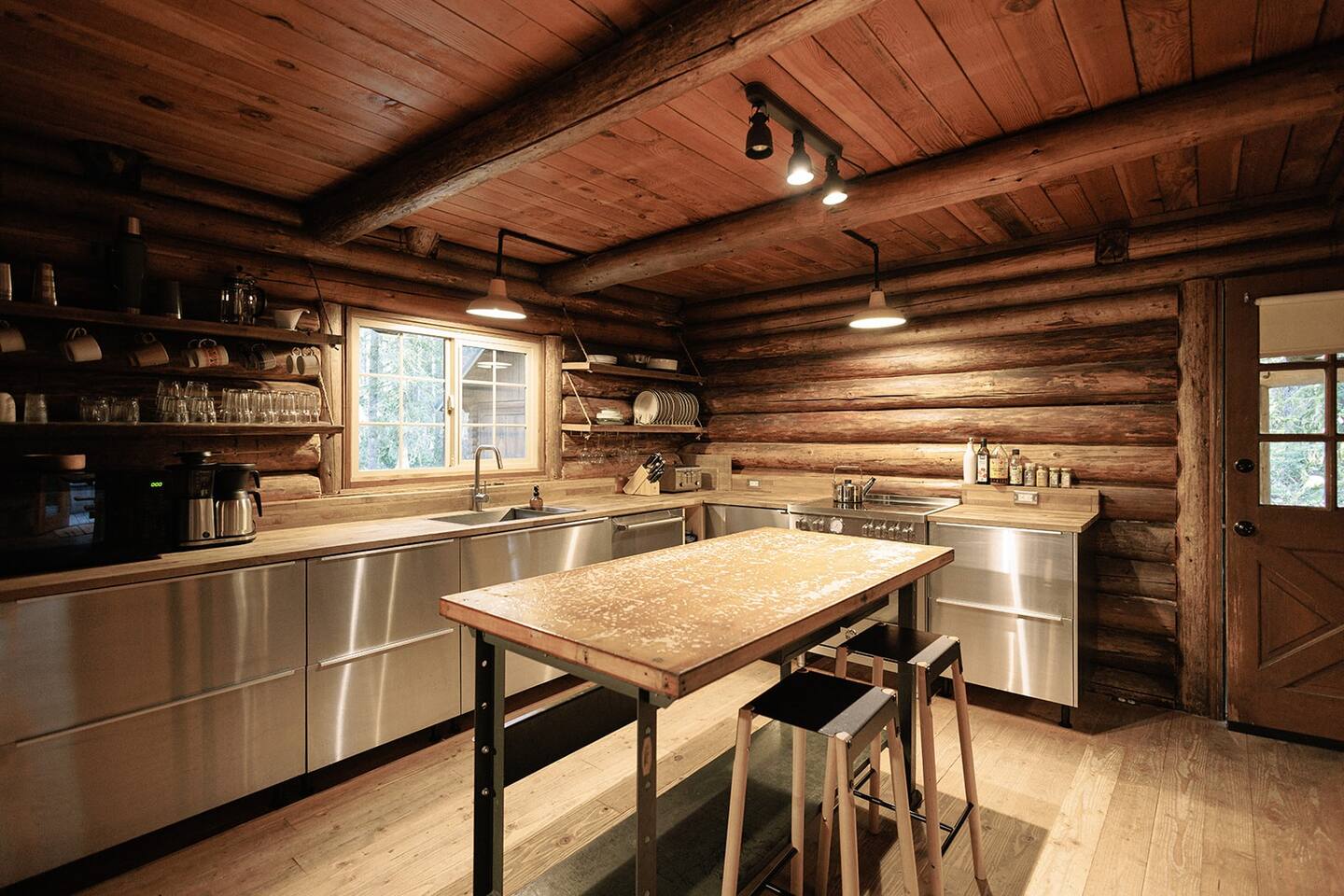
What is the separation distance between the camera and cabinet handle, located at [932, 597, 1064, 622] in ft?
11.0

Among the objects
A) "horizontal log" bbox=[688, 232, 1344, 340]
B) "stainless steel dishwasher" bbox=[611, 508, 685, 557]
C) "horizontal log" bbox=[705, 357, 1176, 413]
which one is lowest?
"stainless steel dishwasher" bbox=[611, 508, 685, 557]

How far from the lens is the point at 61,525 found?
2.25 meters

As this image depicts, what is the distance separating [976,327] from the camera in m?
4.20

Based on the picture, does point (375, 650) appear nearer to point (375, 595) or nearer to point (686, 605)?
point (375, 595)

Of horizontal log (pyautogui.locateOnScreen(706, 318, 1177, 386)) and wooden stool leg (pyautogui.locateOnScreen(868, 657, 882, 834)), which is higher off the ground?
horizontal log (pyautogui.locateOnScreen(706, 318, 1177, 386))

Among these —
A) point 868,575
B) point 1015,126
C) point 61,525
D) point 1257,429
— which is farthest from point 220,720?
point 1257,429

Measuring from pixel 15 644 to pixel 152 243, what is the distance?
1.79 metres

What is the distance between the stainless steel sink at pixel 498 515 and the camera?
3783mm

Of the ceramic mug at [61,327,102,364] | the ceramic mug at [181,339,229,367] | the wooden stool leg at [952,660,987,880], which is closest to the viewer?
the wooden stool leg at [952,660,987,880]

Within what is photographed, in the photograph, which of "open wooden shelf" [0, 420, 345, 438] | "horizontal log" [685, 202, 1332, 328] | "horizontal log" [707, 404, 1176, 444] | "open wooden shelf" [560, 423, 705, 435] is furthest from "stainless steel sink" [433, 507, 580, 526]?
"horizontal log" [685, 202, 1332, 328]

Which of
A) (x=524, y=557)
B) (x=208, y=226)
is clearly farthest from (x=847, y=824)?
(x=208, y=226)

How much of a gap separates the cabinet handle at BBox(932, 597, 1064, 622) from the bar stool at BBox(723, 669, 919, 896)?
1.93 meters

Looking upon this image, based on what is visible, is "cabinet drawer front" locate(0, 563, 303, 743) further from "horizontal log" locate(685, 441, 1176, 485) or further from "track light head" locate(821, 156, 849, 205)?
"horizontal log" locate(685, 441, 1176, 485)

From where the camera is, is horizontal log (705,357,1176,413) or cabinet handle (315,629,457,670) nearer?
cabinet handle (315,629,457,670)
